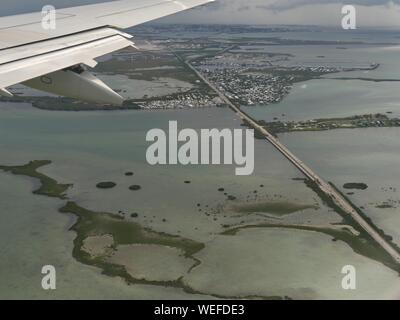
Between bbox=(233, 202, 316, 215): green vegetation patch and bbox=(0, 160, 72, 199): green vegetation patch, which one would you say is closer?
bbox=(233, 202, 316, 215): green vegetation patch

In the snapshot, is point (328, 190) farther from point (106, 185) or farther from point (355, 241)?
point (106, 185)

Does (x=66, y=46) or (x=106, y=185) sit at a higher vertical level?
(x=66, y=46)

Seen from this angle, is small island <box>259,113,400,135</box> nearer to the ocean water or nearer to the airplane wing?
the ocean water

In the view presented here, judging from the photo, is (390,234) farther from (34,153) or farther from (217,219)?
(34,153)

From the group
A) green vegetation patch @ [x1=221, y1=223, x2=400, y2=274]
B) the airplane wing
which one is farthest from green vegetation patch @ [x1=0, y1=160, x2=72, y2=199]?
the airplane wing

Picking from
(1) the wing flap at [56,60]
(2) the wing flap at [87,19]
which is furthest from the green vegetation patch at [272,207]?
(1) the wing flap at [56,60]

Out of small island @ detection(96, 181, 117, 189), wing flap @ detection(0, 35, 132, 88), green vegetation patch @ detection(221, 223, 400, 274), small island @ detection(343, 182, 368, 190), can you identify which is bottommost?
green vegetation patch @ detection(221, 223, 400, 274)

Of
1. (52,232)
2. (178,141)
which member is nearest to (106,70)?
(178,141)

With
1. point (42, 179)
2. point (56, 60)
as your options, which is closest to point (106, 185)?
point (42, 179)

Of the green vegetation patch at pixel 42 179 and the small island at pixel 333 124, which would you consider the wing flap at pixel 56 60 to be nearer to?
the green vegetation patch at pixel 42 179
